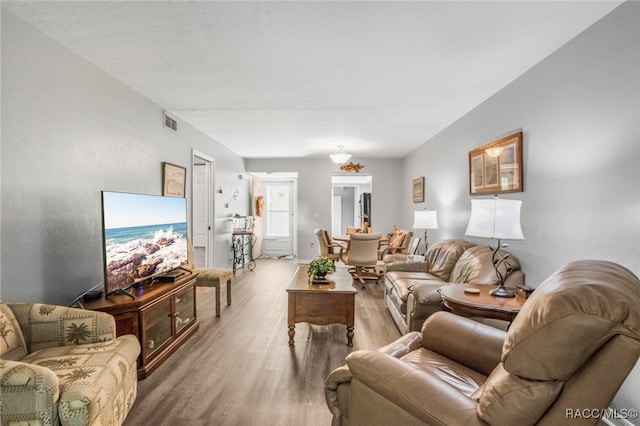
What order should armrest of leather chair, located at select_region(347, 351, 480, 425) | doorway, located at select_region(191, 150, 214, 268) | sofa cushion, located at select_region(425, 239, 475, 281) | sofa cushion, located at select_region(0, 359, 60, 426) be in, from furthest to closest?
doorway, located at select_region(191, 150, 214, 268), sofa cushion, located at select_region(425, 239, 475, 281), sofa cushion, located at select_region(0, 359, 60, 426), armrest of leather chair, located at select_region(347, 351, 480, 425)

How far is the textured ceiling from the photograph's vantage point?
1847 mm

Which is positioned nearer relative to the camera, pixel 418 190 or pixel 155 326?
pixel 155 326

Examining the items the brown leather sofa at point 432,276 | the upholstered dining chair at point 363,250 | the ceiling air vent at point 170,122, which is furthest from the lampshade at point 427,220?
the ceiling air vent at point 170,122

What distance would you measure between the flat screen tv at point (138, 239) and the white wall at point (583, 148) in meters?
3.34

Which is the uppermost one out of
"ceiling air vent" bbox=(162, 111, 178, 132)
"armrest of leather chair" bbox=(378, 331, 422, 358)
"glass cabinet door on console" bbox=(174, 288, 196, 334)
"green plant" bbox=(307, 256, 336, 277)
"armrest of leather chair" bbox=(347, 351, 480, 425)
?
"ceiling air vent" bbox=(162, 111, 178, 132)

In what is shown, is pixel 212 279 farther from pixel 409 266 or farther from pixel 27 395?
pixel 409 266

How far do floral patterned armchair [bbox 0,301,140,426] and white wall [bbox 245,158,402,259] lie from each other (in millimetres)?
5662

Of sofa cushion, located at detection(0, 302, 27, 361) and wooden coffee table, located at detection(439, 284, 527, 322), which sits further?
wooden coffee table, located at detection(439, 284, 527, 322)

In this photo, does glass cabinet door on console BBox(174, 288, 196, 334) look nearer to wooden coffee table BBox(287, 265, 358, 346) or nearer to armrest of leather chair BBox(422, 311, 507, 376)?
wooden coffee table BBox(287, 265, 358, 346)

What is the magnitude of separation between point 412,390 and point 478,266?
219 cm

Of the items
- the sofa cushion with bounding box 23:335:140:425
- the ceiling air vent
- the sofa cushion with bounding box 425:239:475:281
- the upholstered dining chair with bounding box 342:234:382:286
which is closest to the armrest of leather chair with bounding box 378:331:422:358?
the sofa cushion with bounding box 23:335:140:425

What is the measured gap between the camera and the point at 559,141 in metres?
2.29

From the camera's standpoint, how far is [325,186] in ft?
24.1

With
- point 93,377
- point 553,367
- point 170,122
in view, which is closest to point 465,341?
point 553,367
